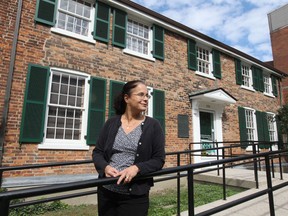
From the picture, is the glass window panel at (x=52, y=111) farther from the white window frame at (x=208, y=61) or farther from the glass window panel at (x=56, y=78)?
the white window frame at (x=208, y=61)

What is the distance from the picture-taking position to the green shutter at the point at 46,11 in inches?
251

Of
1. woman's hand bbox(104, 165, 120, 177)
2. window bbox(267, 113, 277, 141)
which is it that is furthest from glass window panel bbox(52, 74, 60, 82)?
window bbox(267, 113, 277, 141)

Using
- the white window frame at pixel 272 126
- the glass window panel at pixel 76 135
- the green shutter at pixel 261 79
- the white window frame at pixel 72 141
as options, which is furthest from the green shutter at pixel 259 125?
the glass window panel at pixel 76 135

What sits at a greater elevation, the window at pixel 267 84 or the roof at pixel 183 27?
the roof at pixel 183 27

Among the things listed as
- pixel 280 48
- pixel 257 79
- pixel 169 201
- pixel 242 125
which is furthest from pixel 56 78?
pixel 280 48

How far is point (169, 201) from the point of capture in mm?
4824

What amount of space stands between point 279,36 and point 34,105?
23364 mm

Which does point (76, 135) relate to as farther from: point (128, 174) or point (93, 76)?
point (128, 174)

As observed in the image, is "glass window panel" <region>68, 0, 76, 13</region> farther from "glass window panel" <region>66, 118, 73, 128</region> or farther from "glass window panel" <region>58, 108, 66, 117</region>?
"glass window panel" <region>66, 118, 73, 128</region>

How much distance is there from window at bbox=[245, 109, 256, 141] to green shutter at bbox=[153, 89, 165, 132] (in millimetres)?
5465

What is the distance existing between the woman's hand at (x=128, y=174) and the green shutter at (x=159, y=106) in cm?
645

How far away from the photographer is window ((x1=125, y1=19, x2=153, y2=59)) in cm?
828

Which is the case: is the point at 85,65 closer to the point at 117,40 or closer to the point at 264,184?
the point at 117,40

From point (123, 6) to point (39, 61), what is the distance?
3.45 metres
